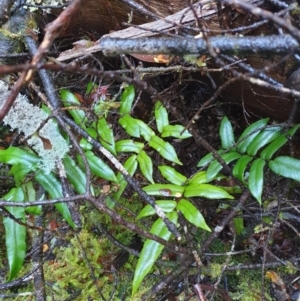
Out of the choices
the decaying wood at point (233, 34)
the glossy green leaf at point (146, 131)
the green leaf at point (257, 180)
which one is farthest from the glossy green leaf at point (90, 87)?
the green leaf at point (257, 180)

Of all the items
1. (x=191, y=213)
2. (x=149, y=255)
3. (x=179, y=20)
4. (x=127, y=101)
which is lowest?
(x=149, y=255)

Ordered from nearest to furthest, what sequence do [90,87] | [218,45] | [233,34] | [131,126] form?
[218,45] < [233,34] < [131,126] < [90,87]

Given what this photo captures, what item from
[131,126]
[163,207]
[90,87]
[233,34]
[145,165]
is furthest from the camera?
[90,87]

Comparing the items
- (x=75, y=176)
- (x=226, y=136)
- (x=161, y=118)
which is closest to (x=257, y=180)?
(x=226, y=136)

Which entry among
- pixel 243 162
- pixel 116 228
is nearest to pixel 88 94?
pixel 116 228

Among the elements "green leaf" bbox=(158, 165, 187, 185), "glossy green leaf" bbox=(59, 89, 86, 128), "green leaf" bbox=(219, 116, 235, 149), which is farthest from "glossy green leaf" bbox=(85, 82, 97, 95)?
"green leaf" bbox=(219, 116, 235, 149)

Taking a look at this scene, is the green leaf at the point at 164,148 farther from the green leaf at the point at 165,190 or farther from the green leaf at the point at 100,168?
the green leaf at the point at 100,168

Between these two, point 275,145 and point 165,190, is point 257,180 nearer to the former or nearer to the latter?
point 275,145
